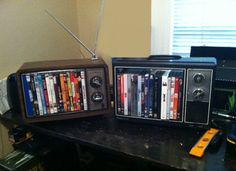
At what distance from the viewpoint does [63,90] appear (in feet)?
3.53

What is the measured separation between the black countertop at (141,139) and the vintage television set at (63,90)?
0.16ft

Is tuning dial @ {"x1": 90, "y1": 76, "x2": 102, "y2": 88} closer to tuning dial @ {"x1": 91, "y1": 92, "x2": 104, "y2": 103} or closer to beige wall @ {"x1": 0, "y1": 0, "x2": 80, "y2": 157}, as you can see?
tuning dial @ {"x1": 91, "y1": 92, "x2": 104, "y2": 103}

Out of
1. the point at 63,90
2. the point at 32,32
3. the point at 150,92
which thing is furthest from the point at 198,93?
the point at 32,32

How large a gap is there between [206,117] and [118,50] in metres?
0.70

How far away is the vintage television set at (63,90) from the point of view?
3.45 ft

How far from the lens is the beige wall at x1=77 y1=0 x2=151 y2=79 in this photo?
130 centimetres

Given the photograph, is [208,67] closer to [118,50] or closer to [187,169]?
[187,169]

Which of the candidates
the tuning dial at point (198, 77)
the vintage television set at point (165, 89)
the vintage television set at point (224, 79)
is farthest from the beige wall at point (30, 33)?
the tuning dial at point (198, 77)

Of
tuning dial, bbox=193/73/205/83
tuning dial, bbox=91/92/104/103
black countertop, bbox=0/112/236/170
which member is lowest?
black countertop, bbox=0/112/236/170

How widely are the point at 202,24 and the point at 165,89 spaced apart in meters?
0.62

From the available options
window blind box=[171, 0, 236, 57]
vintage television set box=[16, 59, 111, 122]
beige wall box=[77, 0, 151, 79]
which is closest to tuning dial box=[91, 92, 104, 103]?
vintage television set box=[16, 59, 111, 122]

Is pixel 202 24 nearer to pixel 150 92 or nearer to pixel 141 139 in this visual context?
pixel 150 92

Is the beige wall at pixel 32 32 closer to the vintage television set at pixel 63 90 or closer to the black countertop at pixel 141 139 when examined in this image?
the vintage television set at pixel 63 90

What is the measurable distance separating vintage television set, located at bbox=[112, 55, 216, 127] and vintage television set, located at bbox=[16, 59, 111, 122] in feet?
0.31
